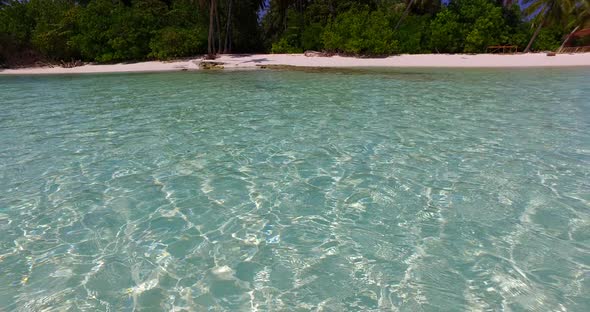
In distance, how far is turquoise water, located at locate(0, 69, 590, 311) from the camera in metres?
2.75

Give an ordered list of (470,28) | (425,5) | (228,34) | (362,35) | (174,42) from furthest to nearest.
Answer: (228,34)
(425,5)
(470,28)
(174,42)
(362,35)

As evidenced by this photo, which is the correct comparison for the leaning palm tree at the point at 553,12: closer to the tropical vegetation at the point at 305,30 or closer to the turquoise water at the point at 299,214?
the tropical vegetation at the point at 305,30

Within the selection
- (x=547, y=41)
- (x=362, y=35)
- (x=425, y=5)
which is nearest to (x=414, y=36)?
(x=362, y=35)

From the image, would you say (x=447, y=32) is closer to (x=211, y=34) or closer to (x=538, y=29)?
(x=538, y=29)

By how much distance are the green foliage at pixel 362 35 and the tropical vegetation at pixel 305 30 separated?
0.07 m

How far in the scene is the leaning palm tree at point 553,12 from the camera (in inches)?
1064

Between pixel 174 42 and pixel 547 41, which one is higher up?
pixel 547 41

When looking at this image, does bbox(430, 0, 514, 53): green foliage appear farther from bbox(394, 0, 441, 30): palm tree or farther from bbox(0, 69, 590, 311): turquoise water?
bbox(0, 69, 590, 311): turquoise water

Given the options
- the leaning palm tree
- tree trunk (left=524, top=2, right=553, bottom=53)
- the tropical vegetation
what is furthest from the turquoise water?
the leaning palm tree

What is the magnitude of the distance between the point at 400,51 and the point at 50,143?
86.9 feet

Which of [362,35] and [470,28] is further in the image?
[470,28]

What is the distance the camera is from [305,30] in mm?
30953

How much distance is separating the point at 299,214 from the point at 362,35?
83.0 ft

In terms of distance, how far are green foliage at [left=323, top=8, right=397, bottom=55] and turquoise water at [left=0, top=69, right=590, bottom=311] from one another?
19.7 m
